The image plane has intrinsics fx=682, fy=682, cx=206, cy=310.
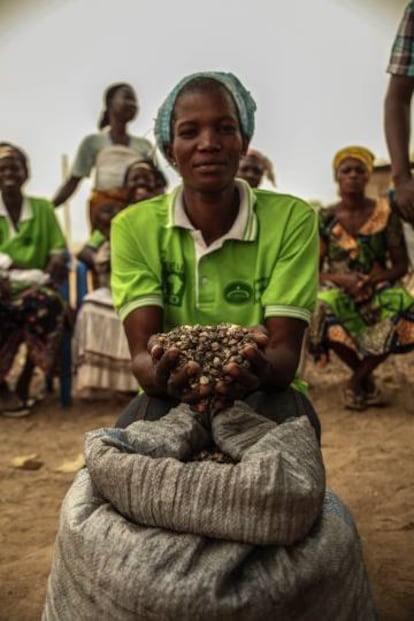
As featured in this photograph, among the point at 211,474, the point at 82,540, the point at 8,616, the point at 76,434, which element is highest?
the point at 211,474

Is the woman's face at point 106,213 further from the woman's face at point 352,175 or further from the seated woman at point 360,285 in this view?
the woman's face at point 352,175

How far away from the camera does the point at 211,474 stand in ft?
4.50

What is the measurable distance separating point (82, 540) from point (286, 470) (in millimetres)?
436

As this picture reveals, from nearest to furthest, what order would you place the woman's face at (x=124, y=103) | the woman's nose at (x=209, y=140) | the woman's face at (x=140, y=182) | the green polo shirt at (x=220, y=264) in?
the woman's nose at (x=209, y=140) < the green polo shirt at (x=220, y=264) < the woman's face at (x=140, y=182) < the woman's face at (x=124, y=103)

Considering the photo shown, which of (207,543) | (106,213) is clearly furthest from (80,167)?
(207,543)

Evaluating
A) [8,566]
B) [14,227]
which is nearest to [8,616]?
[8,566]

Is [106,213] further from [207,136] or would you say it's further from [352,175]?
[207,136]

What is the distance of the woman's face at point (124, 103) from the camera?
17.4 ft

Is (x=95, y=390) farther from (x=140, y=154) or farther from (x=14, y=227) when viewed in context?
(x=140, y=154)

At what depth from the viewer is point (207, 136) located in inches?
74.6

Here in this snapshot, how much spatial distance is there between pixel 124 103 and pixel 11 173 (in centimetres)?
125

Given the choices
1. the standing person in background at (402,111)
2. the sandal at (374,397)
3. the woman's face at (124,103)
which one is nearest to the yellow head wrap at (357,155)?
the sandal at (374,397)

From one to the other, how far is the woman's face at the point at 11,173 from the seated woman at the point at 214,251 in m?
2.62

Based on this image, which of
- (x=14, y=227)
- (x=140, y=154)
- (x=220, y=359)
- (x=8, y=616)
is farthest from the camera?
(x=140, y=154)
